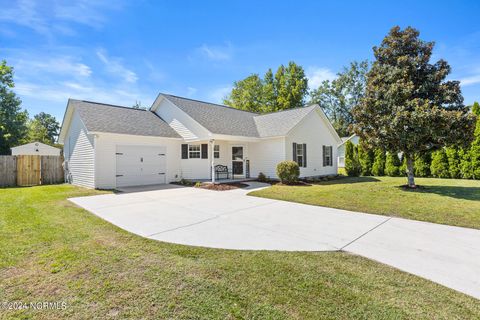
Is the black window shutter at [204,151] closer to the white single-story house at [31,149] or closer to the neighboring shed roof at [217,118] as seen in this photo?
the neighboring shed roof at [217,118]

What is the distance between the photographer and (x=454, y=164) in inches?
563

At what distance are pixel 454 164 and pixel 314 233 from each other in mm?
15161

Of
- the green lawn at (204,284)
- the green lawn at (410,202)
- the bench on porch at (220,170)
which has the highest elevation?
the bench on porch at (220,170)

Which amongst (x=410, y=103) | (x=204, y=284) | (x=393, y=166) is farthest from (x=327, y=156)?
(x=204, y=284)

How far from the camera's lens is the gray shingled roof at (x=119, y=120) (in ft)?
38.0

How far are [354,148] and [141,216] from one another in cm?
1734

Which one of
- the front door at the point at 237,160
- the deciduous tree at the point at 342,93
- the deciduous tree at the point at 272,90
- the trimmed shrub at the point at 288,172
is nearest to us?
the trimmed shrub at the point at 288,172

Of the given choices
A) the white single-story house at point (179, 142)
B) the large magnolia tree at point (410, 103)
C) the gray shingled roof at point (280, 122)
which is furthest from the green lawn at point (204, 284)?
the gray shingled roof at point (280, 122)

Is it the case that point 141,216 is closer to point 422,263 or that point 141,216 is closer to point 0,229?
point 0,229

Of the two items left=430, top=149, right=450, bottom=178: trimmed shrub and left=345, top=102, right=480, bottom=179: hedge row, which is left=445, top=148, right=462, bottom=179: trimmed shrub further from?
left=430, top=149, right=450, bottom=178: trimmed shrub

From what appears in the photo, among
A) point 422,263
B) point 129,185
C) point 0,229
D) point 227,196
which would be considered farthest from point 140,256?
point 129,185

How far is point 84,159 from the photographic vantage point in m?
11.9

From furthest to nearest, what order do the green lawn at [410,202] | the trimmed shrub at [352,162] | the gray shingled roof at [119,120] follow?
the trimmed shrub at [352,162]
the gray shingled roof at [119,120]
the green lawn at [410,202]

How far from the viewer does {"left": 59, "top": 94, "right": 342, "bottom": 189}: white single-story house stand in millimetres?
11586
